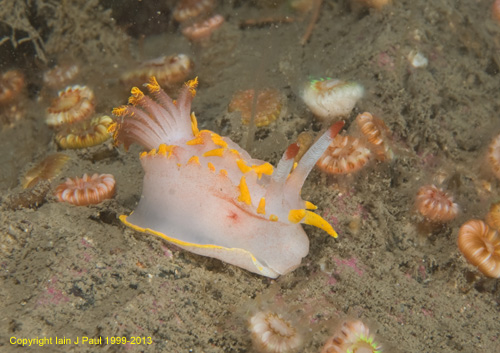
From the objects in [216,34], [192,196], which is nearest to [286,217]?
[192,196]

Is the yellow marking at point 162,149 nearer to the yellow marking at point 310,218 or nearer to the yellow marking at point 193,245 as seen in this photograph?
the yellow marking at point 193,245

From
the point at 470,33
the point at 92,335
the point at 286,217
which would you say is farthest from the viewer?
the point at 470,33

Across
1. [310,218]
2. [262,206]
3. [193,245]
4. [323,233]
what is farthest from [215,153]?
[323,233]

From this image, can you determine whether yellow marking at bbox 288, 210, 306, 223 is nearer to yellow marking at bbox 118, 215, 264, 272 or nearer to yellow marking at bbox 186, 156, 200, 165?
yellow marking at bbox 118, 215, 264, 272

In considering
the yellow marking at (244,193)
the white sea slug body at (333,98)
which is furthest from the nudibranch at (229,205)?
the white sea slug body at (333,98)

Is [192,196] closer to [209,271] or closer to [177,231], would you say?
[177,231]

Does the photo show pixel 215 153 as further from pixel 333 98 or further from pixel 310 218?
pixel 333 98

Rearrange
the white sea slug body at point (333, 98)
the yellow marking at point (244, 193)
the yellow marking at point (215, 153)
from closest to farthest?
the yellow marking at point (244, 193) → the yellow marking at point (215, 153) → the white sea slug body at point (333, 98)
